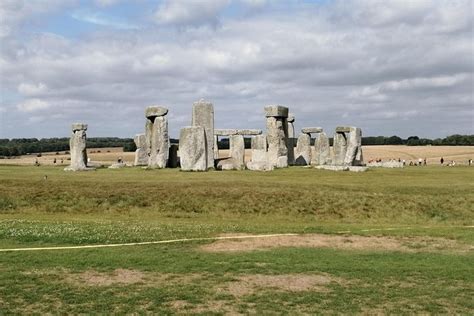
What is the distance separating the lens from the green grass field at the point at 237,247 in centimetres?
1027

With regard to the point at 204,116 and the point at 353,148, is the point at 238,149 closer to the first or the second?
the point at 204,116

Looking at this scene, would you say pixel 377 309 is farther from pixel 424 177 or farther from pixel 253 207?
pixel 424 177

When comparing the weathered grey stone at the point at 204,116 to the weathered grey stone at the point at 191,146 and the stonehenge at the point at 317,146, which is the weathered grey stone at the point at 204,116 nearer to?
the weathered grey stone at the point at 191,146

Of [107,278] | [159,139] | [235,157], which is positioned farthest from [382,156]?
[107,278]

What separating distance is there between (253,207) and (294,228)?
485 centimetres

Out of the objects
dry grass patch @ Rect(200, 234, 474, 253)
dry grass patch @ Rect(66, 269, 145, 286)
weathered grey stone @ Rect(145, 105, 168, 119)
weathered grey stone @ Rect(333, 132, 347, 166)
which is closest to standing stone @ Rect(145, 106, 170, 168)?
weathered grey stone @ Rect(145, 105, 168, 119)

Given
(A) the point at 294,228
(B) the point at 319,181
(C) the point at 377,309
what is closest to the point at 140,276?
(C) the point at 377,309

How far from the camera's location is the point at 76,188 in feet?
87.5

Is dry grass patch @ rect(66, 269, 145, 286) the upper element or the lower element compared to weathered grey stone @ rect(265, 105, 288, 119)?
lower

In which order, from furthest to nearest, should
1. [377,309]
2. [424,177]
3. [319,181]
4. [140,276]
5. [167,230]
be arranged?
[424,177], [319,181], [167,230], [140,276], [377,309]

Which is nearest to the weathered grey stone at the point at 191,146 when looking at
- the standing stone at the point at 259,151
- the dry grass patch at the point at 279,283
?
the standing stone at the point at 259,151

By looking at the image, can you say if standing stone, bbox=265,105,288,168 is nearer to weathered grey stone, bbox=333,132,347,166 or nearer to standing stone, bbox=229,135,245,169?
standing stone, bbox=229,135,245,169

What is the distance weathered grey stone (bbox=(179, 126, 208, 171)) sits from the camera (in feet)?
118

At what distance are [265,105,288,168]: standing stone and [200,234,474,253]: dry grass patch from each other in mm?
25243
